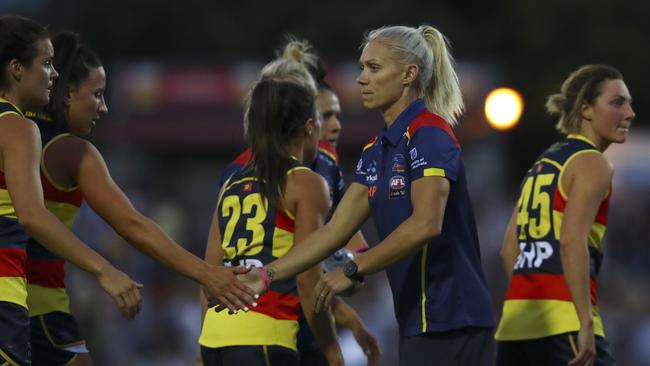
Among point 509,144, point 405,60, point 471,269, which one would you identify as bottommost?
point 509,144

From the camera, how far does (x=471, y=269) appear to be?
247 inches

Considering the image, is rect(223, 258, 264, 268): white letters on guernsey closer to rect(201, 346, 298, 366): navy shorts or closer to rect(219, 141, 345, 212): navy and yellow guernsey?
rect(201, 346, 298, 366): navy shorts

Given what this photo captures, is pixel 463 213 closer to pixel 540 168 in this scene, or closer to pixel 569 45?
pixel 540 168

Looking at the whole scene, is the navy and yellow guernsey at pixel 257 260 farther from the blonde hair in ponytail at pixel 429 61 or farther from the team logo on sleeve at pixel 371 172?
the blonde hair in ponytail at pixel 429 61

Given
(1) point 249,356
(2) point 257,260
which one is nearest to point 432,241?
(2) point 257,260

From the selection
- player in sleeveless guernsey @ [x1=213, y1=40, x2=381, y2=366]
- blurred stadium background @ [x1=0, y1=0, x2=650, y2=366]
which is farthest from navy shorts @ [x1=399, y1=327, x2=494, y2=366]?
blurred stadium background @ [x1=0, y1=0, x2=650, y2=366]

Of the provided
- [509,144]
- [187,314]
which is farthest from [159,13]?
[187,314]

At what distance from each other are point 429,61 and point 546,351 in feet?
5.75

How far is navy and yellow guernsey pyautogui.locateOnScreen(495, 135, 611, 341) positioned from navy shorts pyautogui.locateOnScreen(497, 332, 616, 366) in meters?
0.04

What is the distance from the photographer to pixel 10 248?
19.6 feet

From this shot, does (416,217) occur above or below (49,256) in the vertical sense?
above

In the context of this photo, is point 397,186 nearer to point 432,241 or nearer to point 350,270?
point 432,241

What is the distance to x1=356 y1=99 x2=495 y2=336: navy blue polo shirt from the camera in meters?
6.17

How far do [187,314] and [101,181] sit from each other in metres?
8.09
